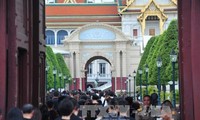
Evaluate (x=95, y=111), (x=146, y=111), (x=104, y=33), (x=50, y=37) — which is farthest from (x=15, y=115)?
(x=50, y=37)

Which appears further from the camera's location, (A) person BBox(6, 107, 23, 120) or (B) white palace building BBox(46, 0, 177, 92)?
(B) white palace building BBox(46, 0, 177, 92)

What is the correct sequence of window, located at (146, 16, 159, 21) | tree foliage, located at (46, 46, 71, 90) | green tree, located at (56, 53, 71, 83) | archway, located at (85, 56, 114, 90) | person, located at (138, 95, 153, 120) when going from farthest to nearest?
archway, located at (85, 56, 114, 90) < window, located at (146, 16, 159, 21) < green tree, located at (56, 53, 71, 83) < tree foliage, located at (46, 46, 71, 90) < person, located at (138, 95, 153, 120)

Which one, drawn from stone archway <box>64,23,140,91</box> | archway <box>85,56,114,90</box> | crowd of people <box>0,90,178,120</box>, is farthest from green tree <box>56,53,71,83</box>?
crowd of people <box>0,90,178,120</box>

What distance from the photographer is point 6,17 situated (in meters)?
14.0

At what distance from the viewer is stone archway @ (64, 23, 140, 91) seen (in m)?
84.9

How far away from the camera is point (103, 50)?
86000 mm

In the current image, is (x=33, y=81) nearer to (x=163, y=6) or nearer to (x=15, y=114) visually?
(x=15, y=114)

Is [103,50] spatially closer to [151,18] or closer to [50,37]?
[151,18]

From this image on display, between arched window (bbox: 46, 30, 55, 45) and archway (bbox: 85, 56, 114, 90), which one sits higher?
arched window (bbox: 46, 30, 55, 45)

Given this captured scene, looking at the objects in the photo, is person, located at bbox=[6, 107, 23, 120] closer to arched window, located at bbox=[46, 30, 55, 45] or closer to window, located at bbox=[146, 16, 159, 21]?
window, located at bbox=[146, 16, 159, 21]

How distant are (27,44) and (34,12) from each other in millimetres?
2110

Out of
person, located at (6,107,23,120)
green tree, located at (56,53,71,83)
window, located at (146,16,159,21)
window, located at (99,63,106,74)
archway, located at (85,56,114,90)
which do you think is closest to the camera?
person, located at (6,107,23,120)

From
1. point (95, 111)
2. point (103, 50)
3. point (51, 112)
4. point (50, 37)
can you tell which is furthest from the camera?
point (50, 37)

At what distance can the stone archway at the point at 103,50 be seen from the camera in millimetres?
84875
